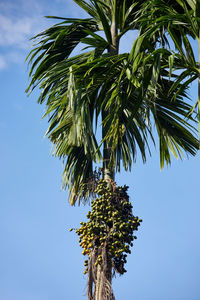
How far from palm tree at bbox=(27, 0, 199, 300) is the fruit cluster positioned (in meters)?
0.19

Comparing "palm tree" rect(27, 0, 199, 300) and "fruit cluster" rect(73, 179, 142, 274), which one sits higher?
"palm tree" rect(27, 0, 199, 300)

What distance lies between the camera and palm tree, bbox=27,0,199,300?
654 cm

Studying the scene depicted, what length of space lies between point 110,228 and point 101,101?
205 centimetres

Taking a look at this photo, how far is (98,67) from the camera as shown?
6996mm

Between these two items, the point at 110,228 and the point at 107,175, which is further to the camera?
the point at 107,175

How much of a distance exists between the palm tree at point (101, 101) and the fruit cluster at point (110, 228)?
0.19 m

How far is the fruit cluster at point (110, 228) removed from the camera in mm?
6230

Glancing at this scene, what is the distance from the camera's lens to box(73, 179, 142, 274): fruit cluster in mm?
6230

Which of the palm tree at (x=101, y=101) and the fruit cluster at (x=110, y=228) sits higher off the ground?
the palm tree at (x=101, y=101)

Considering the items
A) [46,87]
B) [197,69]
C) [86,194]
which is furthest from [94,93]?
[197,69]

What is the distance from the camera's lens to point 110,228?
642 cm

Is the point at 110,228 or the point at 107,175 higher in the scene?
the point at 107,175

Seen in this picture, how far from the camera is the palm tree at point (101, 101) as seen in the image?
6543 millimetres

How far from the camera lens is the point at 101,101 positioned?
23.9 feet
